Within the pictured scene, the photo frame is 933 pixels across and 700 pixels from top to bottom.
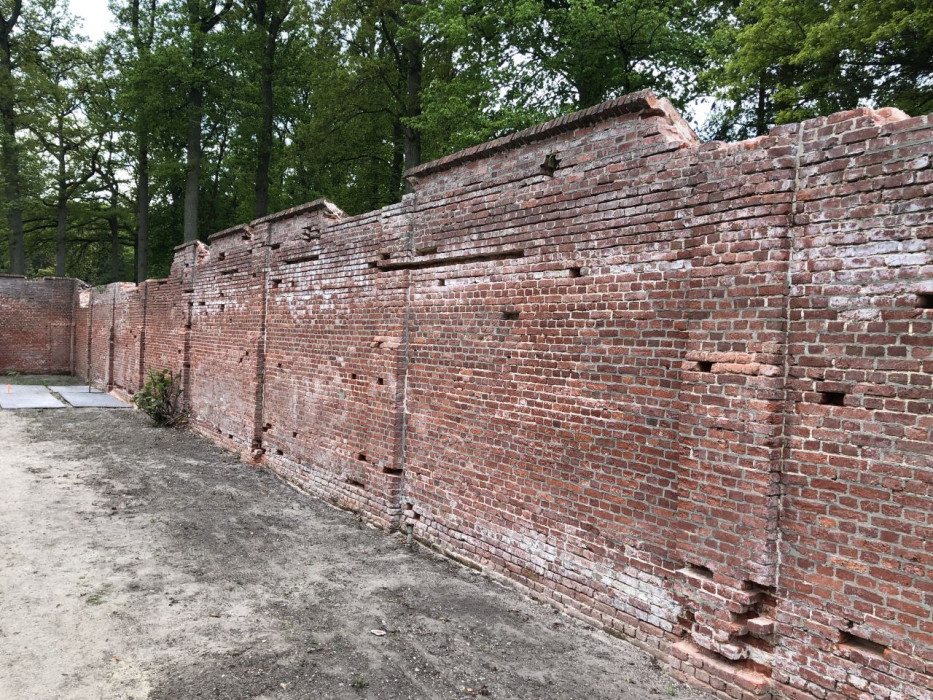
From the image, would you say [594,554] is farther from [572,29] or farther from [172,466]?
[572,29]

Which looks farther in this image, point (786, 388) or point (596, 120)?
point (596, 120)

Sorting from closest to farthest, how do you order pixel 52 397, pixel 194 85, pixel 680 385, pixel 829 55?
pixel 680 385, pixel 829 55, pixel 52 397, pixel 194 85

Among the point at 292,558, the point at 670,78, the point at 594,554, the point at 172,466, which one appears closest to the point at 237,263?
the point at 172,466

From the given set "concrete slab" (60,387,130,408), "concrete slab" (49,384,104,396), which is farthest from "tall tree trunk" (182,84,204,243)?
"concrete slab" (49,384,104,396)

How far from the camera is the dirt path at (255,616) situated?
3.79 metres

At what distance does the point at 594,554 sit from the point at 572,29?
13179 millimetres

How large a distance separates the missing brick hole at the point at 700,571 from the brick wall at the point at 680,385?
0.02 meters

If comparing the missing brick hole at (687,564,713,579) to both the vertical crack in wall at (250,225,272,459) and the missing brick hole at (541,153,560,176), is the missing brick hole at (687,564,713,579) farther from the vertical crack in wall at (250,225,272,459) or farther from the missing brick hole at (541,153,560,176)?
the vertical crack in wall at (250,225,272,459)

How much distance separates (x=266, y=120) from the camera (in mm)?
21703

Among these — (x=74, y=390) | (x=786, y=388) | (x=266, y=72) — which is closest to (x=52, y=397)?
(x=74, y=390)

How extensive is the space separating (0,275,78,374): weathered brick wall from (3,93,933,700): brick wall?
22660mm

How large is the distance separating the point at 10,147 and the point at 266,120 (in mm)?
11723

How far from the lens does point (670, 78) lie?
14.8 m

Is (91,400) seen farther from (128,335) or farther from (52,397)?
(128,335)
